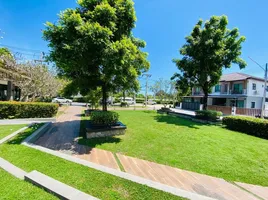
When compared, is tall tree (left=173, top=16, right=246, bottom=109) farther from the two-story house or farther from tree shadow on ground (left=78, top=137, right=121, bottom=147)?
the two-story house

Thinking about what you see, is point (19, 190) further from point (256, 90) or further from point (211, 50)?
point (256, 90)

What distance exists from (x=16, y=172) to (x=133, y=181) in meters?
2.70

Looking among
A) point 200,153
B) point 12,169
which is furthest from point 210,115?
point 12,169

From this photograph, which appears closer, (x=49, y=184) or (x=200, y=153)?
(x=49, y=184)

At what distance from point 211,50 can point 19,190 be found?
1399 centimetres

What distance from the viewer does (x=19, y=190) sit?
9.38 feet

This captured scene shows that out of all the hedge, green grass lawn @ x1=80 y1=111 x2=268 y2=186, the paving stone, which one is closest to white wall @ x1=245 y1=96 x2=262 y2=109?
green grass lawn @ x1=80 y1=111 x2=268 y2=186

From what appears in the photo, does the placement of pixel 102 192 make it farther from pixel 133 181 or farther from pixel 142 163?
pixel 142 163

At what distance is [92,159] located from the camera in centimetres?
472

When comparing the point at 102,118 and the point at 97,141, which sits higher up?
the point at 102,118

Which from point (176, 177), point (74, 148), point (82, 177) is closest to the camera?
point (82, 177)

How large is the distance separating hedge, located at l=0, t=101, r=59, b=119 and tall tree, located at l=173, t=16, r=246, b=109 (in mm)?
11870

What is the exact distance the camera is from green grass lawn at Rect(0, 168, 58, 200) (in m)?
2.69

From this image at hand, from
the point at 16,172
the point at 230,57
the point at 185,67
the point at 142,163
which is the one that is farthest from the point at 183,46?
the point at 16,172
